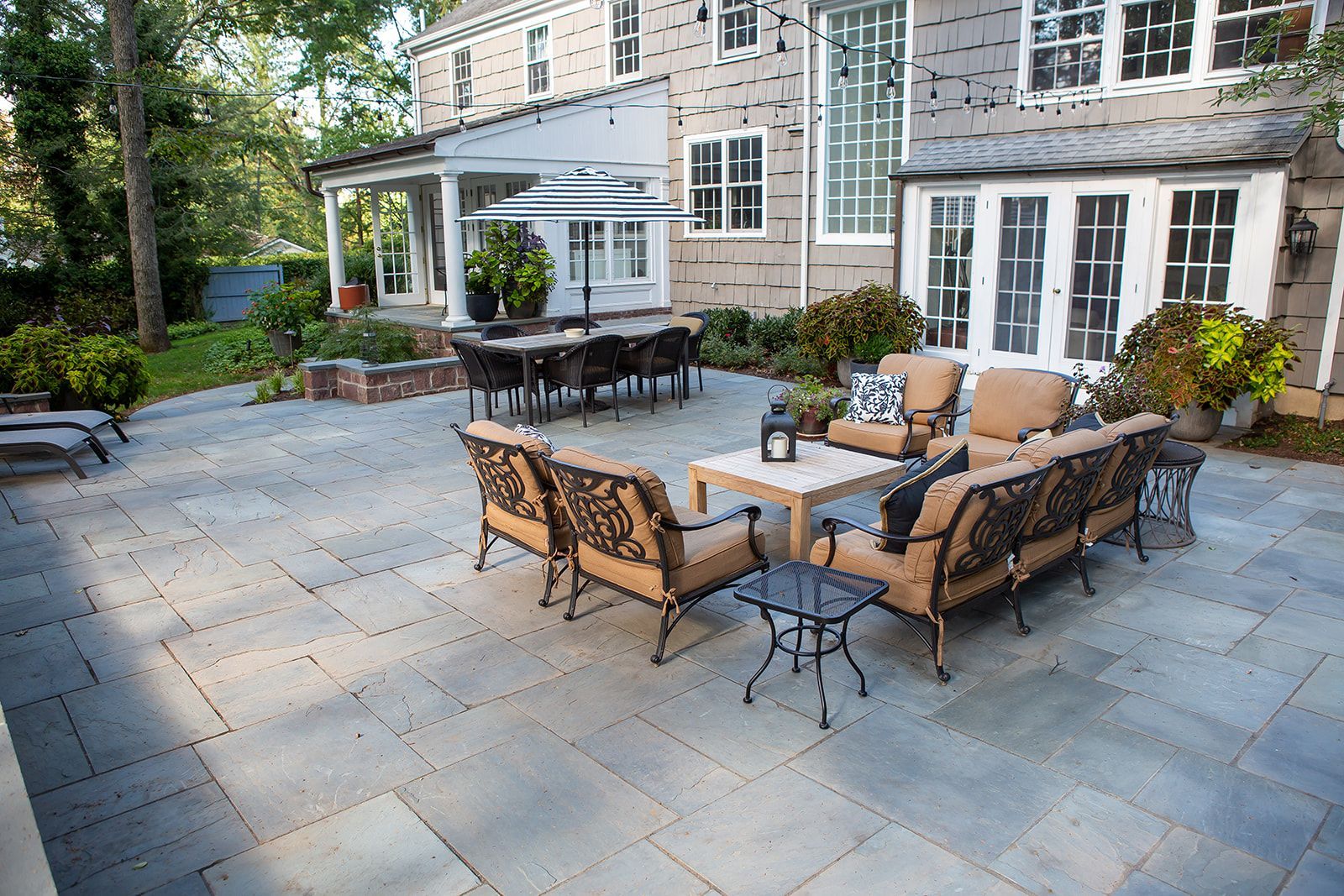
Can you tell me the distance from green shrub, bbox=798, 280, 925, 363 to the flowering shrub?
8.55m

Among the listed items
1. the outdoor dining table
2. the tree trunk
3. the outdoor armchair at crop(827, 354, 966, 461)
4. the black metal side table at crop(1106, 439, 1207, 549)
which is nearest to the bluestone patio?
the black metal side table at crop(1106, 439, 1207, 549)

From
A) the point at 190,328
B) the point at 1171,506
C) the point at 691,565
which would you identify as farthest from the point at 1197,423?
the point at 190,328

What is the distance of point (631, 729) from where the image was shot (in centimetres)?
354

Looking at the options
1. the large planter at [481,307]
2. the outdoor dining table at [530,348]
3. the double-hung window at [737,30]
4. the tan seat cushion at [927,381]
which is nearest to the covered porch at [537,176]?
the large planter at [481,307]

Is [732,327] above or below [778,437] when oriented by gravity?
above

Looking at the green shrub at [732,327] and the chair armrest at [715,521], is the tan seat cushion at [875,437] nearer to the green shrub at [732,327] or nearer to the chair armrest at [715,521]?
the chair armrest at [715,521]

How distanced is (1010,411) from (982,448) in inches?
17.8

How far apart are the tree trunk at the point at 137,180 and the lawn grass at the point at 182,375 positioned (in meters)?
0.64

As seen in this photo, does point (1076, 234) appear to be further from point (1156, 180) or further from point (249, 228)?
point (249, 228)

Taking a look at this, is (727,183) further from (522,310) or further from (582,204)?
(582,204)

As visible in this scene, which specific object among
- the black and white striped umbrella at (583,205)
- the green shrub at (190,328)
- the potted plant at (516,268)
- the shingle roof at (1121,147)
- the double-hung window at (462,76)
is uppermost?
the double-hung window at (462,76)

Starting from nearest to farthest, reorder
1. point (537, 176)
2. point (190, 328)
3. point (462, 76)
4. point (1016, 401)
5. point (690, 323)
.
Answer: point (1016, 401), point (690, 323), point (537, 176), point (462, 76), point (190, 328)

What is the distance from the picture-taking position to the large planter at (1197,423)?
7914 mm

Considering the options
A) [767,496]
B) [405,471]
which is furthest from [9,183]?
[767,496]
